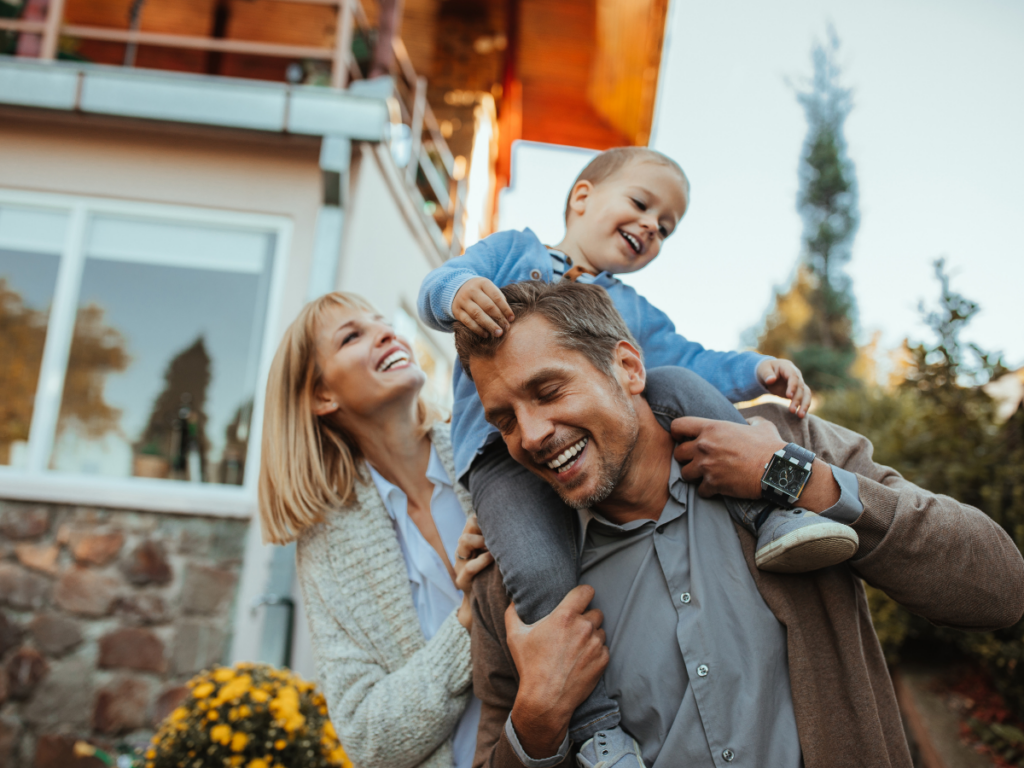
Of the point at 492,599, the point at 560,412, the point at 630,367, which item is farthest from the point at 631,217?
the point at 492,599

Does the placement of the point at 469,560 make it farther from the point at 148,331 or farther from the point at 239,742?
the point at 148,331

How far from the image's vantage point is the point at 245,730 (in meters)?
3.00

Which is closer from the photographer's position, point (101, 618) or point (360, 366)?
point (360, 366)

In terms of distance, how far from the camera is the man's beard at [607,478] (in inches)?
60.6

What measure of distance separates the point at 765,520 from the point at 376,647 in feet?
3.75

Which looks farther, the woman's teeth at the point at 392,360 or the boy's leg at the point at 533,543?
the woman's teeth at the point at 392,360

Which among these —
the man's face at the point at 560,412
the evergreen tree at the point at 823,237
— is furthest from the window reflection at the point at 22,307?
the evergreen tree at the point at 823,237

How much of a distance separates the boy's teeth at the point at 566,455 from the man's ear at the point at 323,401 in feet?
3.26

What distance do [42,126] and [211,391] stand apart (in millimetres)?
2382

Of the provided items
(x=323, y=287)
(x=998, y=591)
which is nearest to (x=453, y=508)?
(x=998, y=591)

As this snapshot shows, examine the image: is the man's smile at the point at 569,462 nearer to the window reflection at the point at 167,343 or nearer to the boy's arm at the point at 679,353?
the boy's arm at the point at 679,353

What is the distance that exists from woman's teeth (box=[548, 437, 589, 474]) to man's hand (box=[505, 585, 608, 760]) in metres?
0.29

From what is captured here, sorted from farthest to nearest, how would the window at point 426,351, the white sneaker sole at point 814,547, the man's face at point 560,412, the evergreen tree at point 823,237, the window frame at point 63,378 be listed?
1. the evergreen tree at point 823,237
2. the window at point 426,351
3. the window frame at point 63,378
4. the man's face at point 560,412
5. the white sneaker sole at point 814,547

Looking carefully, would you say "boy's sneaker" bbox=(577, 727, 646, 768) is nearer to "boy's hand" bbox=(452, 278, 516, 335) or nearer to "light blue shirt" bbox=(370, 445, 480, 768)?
"light blue shirt" bbox=(370, 445, 480, 768)
